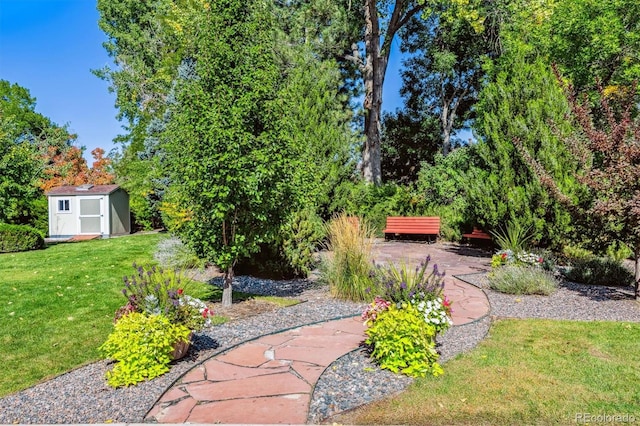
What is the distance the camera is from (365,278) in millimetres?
5914

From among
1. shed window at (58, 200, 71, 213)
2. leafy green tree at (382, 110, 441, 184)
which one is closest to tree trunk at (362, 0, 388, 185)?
leafy green tree at (382, 110, 441, 184)

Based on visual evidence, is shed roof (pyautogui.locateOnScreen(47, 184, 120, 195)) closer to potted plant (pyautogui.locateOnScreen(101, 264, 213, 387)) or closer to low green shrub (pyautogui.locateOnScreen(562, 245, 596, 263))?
potted plant (pyautogui.locateOnScreen(101, 264, 213, 387))

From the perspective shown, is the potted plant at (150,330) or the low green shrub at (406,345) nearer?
the potted plant at (150,330)

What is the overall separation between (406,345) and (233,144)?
2820 mm

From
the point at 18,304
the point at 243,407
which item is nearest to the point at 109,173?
the point at 18,304

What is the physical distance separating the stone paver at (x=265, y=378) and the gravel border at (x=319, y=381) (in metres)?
0.10

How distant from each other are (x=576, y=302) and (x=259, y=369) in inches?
177

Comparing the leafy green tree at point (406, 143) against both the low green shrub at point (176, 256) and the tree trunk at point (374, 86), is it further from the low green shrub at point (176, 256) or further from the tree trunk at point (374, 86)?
the low green shrub at point (176, 256)

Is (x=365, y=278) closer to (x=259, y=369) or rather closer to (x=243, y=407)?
(x=259, y=369)

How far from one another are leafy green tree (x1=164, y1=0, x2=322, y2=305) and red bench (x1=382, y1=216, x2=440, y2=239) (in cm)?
778

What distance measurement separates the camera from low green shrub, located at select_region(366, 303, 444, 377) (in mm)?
3342

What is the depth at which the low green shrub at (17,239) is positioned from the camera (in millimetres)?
11594

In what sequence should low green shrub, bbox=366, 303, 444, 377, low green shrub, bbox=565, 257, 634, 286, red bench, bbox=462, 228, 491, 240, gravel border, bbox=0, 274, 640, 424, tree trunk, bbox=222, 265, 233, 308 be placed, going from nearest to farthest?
gravel border, bbox=0, 274, 640, 424
low green shrub, bbox=366, 303, 444, 377
tree trunk, bbox=222, 265, 233, 308
low green shrub, bbox=565, 257, 634, 286
red bench, bbox=462, 228, 491, 240

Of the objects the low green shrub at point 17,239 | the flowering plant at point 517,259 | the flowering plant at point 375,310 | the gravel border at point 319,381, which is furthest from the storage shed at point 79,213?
the flowering plant at point 375,310
